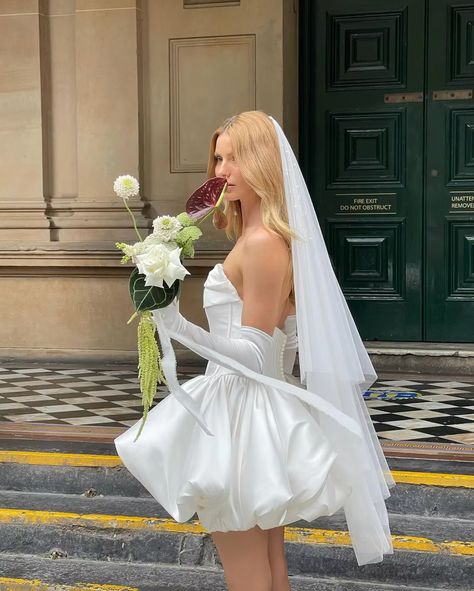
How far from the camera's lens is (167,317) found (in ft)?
8.59

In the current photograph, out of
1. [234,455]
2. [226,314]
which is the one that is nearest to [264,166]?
[226,314]

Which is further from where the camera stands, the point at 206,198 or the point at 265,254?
the point at 206,198

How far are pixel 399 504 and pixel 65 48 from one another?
5340 millimetres

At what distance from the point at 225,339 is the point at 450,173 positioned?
18.5 ft

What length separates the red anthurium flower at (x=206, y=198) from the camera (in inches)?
111

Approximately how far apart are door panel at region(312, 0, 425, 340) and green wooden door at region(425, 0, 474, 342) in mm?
99

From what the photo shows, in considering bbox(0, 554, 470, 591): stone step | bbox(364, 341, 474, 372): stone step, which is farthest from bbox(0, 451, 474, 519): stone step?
bbox(364, 341, 474, 372): stone step

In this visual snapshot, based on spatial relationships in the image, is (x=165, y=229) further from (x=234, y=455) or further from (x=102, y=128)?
(x=102, y=128)

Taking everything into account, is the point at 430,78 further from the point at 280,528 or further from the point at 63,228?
the point at 280,528

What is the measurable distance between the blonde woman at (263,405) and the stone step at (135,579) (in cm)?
132

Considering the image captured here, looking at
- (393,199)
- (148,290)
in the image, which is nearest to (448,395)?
(393,199)

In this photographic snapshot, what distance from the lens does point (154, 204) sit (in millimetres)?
8125

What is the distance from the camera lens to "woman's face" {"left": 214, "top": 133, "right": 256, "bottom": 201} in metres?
2.80

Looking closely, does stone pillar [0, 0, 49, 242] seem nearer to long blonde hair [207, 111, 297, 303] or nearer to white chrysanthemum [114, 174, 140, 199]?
white chrysanthemum [114, 174, 140, 199]
